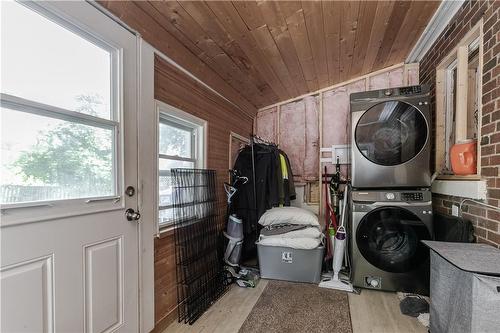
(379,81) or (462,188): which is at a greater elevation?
(379,81)

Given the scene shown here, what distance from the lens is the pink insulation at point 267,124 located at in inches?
156

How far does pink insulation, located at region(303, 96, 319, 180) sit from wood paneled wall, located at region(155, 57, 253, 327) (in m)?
1.33

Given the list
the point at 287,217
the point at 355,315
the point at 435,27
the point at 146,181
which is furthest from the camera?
the point at 287,217

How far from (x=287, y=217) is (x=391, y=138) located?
129 centimetres

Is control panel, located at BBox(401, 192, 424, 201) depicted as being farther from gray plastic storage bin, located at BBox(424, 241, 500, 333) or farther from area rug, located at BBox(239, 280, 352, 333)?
area rug, located at BBox(239, 280, 352, 333)

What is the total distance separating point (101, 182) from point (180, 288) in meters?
1.14

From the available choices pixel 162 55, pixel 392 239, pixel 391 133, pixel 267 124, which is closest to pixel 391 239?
pixel 392 239

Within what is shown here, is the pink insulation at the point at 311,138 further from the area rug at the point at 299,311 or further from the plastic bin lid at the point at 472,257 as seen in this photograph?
the plastic bin lid at the point at 472,257

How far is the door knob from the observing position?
1554 mm

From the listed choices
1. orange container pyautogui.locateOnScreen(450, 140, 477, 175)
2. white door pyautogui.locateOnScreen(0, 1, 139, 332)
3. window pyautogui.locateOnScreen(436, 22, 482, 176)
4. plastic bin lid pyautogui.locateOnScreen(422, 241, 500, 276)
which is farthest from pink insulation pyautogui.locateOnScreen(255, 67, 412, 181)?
white door pyautogui.locateOnScreen(0, 1, 139, 332)

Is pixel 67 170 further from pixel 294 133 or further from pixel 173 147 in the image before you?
pixel 294 133

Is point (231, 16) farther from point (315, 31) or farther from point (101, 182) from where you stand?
point (101, 182)

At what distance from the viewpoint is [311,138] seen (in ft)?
12.4

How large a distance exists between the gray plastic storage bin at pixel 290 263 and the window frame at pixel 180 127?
46.1 inches
